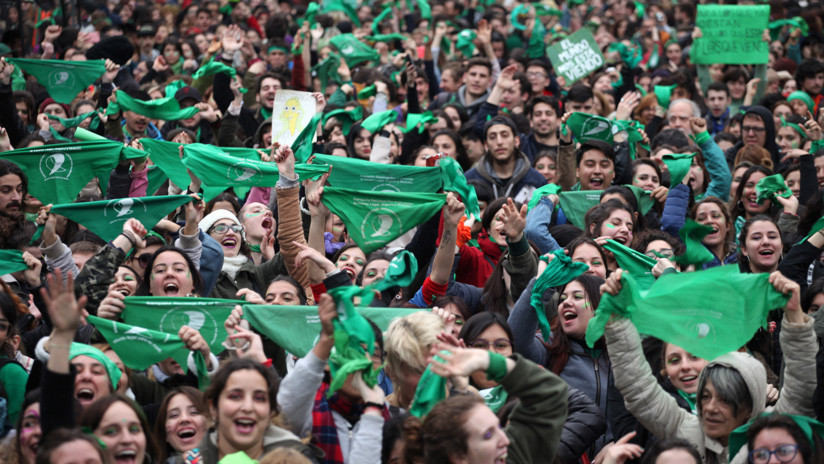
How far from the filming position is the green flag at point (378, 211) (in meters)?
6.93

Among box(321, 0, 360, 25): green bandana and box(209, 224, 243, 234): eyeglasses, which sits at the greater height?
box(321, 0, 360, 25): green bandana

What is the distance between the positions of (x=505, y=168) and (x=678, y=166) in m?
1.52

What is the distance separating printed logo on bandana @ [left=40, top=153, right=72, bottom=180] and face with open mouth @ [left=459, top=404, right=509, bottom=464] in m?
4.62

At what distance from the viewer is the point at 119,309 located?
5789 millimetres

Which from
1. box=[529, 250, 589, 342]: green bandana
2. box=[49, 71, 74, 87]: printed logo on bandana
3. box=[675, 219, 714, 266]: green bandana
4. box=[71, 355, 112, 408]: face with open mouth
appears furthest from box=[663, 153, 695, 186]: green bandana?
box=[49, 71, 74, 87]: printed logo on bandana

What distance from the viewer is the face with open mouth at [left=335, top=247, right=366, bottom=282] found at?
23.1 feet

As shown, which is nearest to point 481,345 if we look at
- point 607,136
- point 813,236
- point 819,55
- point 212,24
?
point 813,236

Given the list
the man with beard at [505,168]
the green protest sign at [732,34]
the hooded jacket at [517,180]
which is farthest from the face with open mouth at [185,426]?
the green protest sign at [732,34]

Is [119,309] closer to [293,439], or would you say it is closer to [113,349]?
[113,349]

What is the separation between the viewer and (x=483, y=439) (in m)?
4.25

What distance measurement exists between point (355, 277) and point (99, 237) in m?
1.96

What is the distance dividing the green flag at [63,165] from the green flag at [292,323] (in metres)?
2.73

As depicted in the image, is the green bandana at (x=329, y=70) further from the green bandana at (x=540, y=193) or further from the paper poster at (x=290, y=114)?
the green bandana at (x=540, y=193)

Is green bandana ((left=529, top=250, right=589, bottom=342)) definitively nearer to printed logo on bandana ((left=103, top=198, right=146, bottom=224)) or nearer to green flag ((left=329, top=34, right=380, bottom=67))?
printed logo on bandana ((left=103, top=198, right=146, bottom=224))
